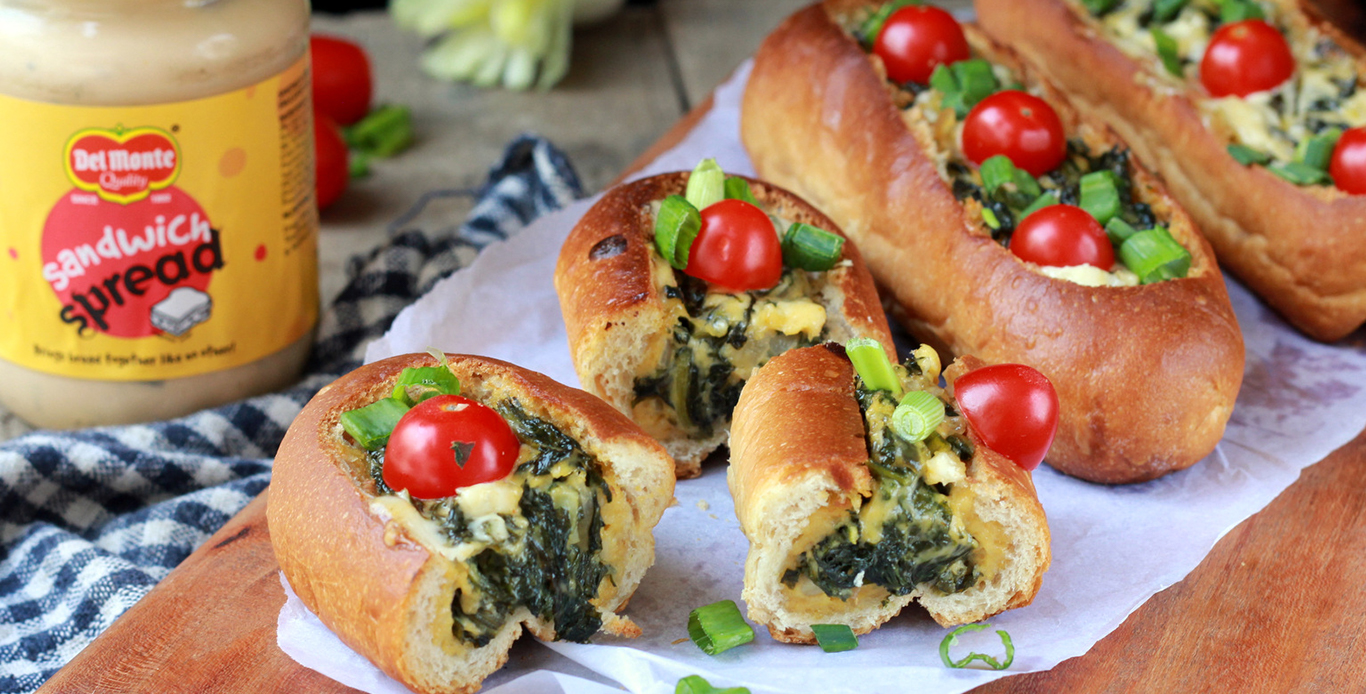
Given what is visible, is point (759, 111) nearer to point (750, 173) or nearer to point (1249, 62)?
point (750, 173)

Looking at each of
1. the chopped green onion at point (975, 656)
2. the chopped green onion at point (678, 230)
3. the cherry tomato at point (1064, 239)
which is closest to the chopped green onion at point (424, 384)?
the chopped green onion at point (678, 230)

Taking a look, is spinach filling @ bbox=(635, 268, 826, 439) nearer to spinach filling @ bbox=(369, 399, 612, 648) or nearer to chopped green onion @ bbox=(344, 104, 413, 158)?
spinach filling @ bbox=(369, 399, 612, 648)

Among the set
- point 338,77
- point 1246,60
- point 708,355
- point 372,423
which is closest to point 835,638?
point 708,355

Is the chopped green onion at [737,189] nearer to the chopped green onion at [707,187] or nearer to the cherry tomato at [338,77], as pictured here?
the chopped green onion at [707,187]

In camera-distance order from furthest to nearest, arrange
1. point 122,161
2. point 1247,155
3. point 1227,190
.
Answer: point 1227,190
point 1247,155
point 122,161

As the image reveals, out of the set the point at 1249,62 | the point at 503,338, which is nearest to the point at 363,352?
the point at 503,338

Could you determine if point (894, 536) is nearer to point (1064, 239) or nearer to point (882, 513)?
point (882, 513)
